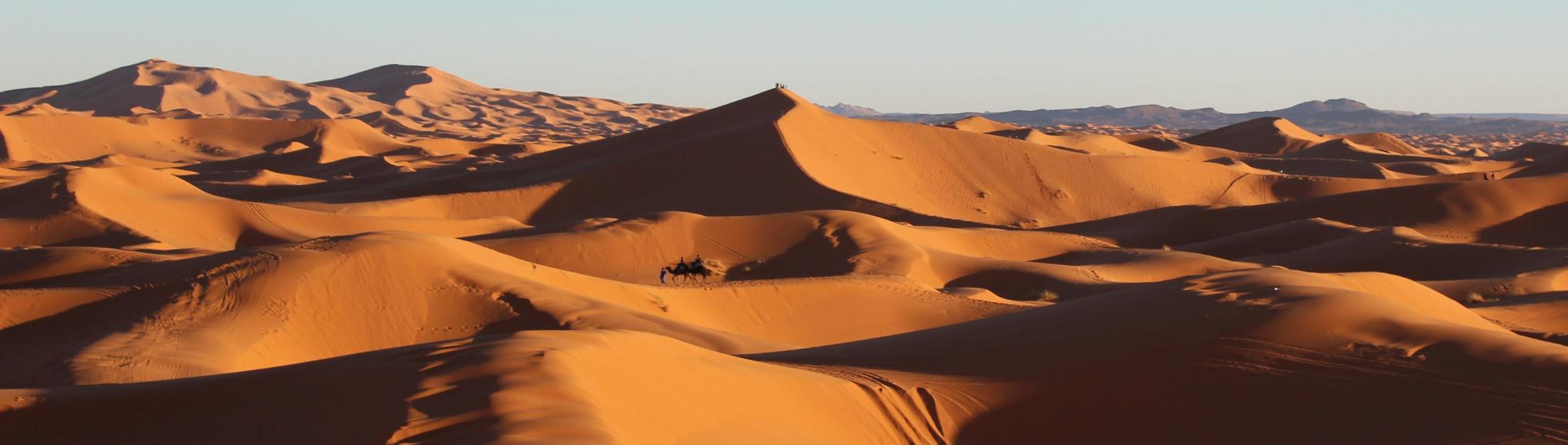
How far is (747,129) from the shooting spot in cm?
3712

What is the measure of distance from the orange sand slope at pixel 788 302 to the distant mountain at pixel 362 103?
Result: 58881 mm

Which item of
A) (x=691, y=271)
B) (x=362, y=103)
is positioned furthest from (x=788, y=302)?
(x=362, y=103)

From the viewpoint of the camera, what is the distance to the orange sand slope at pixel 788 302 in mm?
7586

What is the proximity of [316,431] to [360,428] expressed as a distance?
0.88 ft

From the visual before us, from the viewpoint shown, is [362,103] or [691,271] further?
[362,103]

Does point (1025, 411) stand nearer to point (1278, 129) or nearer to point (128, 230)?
point (128, 230)

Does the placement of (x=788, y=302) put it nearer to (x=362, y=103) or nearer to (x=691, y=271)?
(x=691, y=271)

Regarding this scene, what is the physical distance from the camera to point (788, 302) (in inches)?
671

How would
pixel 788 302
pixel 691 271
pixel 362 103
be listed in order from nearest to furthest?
1. pixel 788 302
2. pixel 691 271
3. pixel 362 103

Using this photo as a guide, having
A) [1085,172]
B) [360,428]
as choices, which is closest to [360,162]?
[1085,172]

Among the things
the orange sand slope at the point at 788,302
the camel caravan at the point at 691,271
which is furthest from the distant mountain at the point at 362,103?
the camel caravan at the point at 691,271

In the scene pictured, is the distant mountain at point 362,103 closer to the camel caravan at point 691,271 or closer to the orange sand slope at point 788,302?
the orange sand slope at point 788,302

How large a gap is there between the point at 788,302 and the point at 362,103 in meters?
115

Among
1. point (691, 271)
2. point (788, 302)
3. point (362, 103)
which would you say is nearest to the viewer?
point (788, 302)
